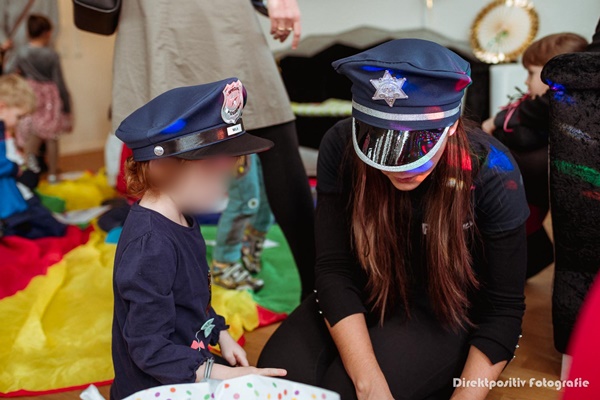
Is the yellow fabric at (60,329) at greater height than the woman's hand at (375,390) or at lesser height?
lesser

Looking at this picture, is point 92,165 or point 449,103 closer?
point 449,103

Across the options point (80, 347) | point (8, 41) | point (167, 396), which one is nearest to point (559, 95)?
point (167, 396)

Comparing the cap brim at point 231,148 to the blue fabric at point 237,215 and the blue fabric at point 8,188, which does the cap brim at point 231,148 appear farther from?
the blue fabric at point 8,188

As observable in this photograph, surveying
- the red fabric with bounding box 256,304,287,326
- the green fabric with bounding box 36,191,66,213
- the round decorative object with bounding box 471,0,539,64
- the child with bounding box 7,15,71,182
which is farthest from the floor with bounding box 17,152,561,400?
the child with bounding box 7,15,71,182

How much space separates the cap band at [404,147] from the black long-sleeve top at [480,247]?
7.6 inches

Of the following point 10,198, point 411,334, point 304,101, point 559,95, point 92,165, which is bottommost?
point 92,165

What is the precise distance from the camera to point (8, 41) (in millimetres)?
4566

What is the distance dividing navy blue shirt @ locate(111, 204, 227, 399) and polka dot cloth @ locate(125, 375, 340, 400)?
2.3 inches

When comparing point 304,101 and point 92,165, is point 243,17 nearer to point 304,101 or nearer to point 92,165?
point 304,101

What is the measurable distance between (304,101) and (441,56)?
356cm

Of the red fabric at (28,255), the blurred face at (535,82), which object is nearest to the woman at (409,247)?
the blurred face at (535,82)

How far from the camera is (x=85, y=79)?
6.20 meters

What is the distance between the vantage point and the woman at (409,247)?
3.48 feet

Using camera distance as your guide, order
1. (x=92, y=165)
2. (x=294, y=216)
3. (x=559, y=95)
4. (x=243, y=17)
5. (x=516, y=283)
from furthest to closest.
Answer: (x=92, y=165), (x=294, y=216), (x=243, y=17), (x=559, y=95), (x=516, y=283)
